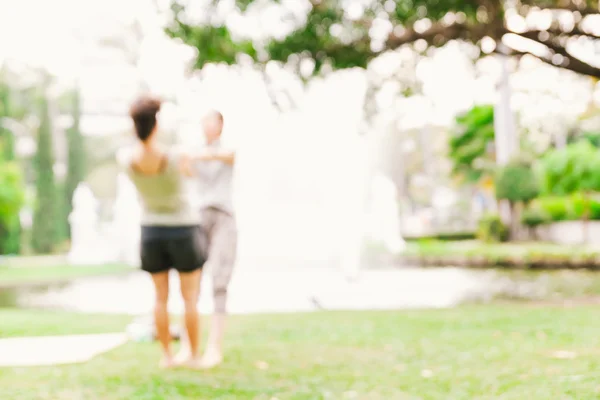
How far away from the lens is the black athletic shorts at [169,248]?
14.9 ft

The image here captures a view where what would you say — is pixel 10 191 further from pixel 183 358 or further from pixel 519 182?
pixel 183 358

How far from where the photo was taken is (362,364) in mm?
5176

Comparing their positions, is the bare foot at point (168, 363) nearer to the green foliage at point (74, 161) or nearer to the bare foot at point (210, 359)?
the bare foot at point (210, 359)

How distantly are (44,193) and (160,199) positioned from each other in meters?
27.7

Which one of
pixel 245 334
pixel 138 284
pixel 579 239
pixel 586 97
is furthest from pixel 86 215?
pixel 245 334

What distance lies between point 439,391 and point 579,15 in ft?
21.5

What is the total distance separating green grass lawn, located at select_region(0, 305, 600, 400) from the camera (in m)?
4.17

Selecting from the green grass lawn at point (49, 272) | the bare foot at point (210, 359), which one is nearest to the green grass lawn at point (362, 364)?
the bare foot at point (210, 359)

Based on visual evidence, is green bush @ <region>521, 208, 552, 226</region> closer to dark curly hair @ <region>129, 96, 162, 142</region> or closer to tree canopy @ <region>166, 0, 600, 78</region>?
tree canopy @ <region>166, 0, 600, 78</region>

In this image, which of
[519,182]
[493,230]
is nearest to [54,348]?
[519,182]

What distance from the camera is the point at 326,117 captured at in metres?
24.2

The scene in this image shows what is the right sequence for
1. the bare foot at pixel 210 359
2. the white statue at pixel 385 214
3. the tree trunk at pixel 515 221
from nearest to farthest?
the bare foot at pixel 210 359 < the white statue at pixel 385 214 < the tree trunk at pixel 515 221

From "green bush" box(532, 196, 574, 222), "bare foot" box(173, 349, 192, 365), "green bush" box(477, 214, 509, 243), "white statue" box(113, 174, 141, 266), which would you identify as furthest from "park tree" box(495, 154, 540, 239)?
"bare foot" box(173, 349, 192, 365)

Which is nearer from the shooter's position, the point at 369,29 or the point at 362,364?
the point at 362,364
